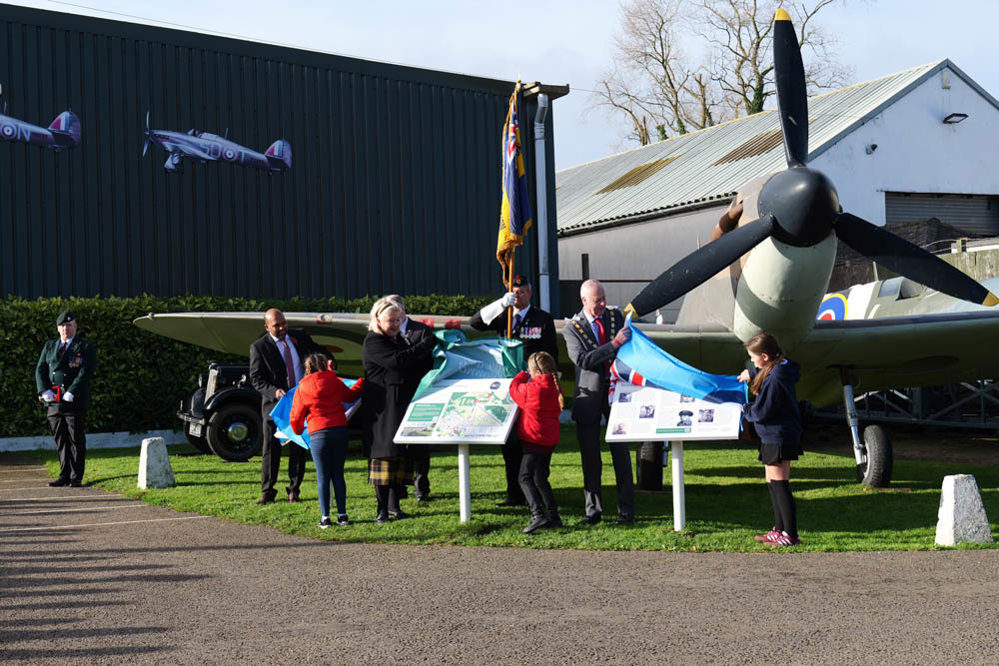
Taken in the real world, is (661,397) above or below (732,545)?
above

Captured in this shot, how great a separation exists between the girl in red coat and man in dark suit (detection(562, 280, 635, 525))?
1982 millimetres

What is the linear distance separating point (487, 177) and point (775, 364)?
12750mm

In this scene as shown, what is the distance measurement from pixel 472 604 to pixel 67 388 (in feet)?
22.4

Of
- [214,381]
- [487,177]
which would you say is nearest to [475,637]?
[214,381]

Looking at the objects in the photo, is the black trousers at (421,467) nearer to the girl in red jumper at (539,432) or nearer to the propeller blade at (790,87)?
the girl in red jumper at (539,432)

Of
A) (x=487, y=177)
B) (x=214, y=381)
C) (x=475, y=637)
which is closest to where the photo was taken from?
(x=475, y=637)

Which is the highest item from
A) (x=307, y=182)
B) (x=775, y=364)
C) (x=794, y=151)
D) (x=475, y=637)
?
(x=307, y=182)

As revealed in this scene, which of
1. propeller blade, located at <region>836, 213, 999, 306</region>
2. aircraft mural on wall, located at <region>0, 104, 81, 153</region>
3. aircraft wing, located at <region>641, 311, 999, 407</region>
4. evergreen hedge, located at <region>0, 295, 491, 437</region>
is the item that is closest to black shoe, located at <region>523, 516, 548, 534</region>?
aircraft wing, located at <region>641, 311, 999, 407</region>

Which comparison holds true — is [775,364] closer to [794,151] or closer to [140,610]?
[794,151]

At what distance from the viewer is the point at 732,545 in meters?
6.75

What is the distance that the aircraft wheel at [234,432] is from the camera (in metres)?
12.4

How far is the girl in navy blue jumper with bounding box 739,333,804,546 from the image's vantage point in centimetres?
669

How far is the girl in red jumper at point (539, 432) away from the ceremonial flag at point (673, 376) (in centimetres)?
71

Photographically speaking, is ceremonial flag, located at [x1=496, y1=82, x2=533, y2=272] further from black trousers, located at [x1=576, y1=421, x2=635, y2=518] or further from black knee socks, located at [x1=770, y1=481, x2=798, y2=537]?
black knee socks, located at [x1=770, y1=481, x2=798, y2=537]
